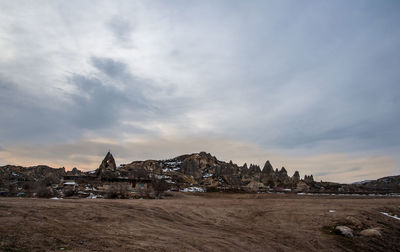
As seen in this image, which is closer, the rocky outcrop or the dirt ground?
the dirt ground

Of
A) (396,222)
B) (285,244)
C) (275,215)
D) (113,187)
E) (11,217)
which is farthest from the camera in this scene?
(113,187)

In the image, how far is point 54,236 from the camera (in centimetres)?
1130

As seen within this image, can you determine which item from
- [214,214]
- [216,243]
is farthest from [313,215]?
[216,243]

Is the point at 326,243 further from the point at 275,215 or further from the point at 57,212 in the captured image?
the point at 57,212

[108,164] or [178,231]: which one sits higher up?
[108,164]

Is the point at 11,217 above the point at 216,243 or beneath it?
above

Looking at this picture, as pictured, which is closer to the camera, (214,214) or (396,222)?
(396,222)

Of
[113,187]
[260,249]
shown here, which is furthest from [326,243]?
[113,187]

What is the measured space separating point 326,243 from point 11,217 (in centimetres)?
1814

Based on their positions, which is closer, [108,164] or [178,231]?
[178,231]

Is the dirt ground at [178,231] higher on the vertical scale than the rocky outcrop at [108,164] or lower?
lower

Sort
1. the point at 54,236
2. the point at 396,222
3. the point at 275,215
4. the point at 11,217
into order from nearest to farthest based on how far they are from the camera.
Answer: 1. the point at 54,236
2. the point at 11,217
3. the point at 396,222
4. the point at 275,215

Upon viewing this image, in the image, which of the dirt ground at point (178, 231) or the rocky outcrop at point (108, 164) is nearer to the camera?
the dirt ground at point (178, 231)

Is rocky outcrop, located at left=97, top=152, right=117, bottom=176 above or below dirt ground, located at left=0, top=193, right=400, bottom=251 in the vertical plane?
above
